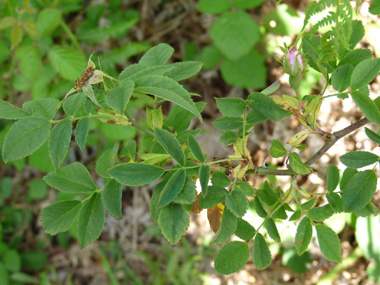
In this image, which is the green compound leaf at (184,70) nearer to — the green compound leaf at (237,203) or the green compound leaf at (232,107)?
the green compound leaf at (232,107)

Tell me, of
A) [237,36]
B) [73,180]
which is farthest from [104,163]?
[237,36]

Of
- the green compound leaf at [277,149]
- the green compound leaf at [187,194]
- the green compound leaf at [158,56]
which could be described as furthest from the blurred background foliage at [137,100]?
the green compound leaf at [187,194]

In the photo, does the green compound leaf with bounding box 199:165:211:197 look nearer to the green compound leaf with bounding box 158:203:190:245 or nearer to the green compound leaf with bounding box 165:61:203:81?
the green compound leaf with bounding box 158:203:190:245

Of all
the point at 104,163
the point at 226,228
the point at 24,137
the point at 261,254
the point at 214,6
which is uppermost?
the point at 214,6

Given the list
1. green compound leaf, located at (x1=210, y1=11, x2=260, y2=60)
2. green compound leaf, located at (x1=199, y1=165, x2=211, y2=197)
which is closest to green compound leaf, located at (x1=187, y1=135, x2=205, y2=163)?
green compound leaf, located at (x1=199, y1=165, x2=211, y2=197)

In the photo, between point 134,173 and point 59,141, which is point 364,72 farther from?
point 59,141

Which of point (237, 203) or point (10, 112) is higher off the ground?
point (10, 112)

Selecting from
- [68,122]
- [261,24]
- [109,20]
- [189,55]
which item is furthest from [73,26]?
[68,122]
